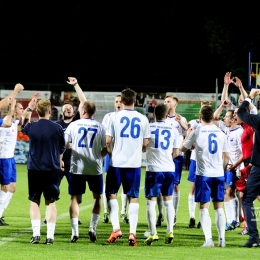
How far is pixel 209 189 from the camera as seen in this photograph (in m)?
12.6

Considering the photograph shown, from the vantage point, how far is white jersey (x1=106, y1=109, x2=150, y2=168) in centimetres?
1261

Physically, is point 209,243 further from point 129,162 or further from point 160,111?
point 160,111

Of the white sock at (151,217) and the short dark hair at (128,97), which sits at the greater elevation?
the short dark hair at (128,97)

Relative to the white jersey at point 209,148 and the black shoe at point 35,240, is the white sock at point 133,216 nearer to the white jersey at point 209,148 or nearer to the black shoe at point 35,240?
the white jersey at point 209,148

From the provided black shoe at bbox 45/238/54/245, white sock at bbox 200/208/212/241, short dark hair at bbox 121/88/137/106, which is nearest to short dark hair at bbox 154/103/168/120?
short dark hair at bbox 121/88/137/106

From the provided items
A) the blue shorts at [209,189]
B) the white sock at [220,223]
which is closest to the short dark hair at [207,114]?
the blue shorts at [209,189]

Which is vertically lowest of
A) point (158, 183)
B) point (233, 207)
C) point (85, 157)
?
point (233, 207)

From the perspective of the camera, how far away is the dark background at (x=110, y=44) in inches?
1874

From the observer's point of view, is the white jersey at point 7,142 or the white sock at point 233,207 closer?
the white sock at point 233,207

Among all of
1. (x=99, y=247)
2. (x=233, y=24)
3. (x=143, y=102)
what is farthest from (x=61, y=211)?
(x=233, y=24)

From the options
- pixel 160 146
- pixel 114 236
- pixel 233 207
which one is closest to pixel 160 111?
pixel 160 146

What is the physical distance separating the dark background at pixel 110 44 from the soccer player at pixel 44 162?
34.6 meters

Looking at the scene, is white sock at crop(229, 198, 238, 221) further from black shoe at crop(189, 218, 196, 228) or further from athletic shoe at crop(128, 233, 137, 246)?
athletic shoe at crop(128, 233, 137, 246)

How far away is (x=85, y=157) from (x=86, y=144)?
0.63ft
